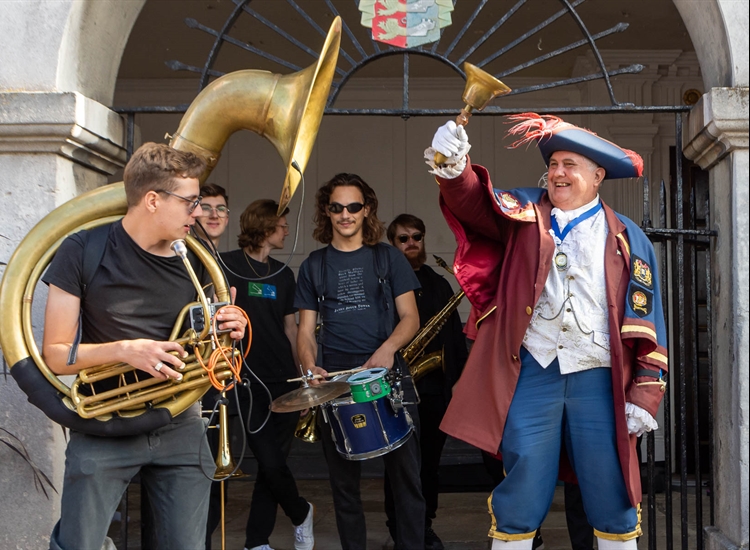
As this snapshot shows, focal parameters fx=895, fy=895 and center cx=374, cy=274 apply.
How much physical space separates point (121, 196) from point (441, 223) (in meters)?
5.23

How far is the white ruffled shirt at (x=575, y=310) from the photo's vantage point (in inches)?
133

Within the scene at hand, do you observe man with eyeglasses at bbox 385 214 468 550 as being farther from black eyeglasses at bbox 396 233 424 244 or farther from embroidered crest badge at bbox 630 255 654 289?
embroidered crest badge at bbox 630 255 654 289

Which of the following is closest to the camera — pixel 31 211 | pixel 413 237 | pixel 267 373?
pixel 31 211

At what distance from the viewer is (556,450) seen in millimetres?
3404

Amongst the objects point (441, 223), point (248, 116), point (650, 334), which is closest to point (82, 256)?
point (248, 116)

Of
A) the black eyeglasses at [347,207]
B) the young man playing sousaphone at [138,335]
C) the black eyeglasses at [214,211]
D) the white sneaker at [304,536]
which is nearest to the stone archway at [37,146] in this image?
the black eyeglasses at [214,211]

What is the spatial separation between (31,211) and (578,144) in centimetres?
232

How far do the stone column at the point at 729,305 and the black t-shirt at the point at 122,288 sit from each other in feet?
7.65

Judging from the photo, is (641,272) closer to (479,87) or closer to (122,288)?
(479,87)

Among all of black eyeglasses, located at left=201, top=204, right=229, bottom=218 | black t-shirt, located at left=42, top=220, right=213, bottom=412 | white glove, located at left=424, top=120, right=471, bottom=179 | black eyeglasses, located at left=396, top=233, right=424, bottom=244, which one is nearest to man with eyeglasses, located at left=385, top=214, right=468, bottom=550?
black eyeglasses, located at left=396, top=233, right=424, bottom=244

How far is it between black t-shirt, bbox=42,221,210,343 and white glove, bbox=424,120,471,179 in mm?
997

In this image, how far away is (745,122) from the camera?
3.78 meters

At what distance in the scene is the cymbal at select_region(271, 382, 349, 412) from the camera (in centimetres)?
368

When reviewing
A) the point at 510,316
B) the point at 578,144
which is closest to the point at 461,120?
the point at 578,144
